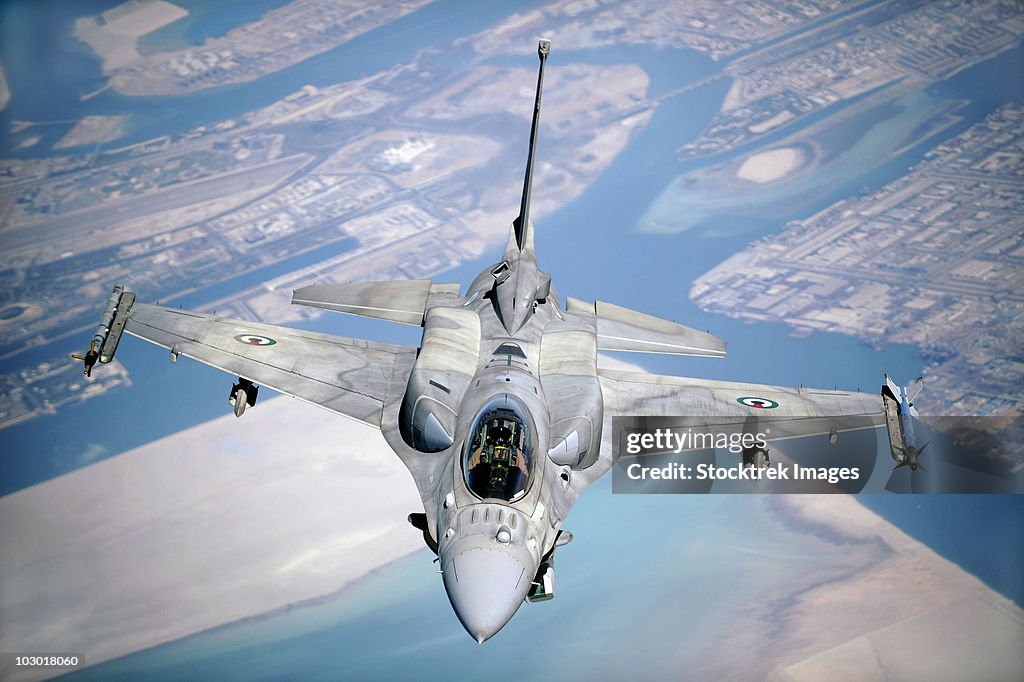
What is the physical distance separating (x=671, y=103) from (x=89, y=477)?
23.6 metres

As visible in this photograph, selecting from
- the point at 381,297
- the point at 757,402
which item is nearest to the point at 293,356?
the point at 381,297

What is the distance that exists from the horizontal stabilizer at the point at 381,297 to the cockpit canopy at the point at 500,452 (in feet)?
21.1

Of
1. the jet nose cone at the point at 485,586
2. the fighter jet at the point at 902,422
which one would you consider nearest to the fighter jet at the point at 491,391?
the jet nose cone at the point at 485,586

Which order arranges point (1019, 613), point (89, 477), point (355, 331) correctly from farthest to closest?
point (355, 331) → point (89, 477) → point (1019, 613)

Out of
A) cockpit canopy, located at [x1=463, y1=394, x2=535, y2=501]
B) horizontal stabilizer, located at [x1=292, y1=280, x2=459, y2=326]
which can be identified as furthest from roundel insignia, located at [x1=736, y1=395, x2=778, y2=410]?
horizontal stabilizer, located at [x1=292, y1=280, x2=459, y2=326]

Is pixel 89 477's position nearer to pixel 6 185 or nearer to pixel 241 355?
pixel 241 355

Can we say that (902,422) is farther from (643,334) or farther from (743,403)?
(643,334)

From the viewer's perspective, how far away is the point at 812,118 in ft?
117

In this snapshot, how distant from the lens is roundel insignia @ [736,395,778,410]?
22.7m

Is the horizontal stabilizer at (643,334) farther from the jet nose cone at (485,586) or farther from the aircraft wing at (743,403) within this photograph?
the jet nose cone at (485,586)

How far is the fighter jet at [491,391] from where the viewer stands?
54.7 feet

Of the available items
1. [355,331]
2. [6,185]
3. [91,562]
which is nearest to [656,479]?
[355,331]

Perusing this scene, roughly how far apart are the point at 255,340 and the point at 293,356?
1117 mm

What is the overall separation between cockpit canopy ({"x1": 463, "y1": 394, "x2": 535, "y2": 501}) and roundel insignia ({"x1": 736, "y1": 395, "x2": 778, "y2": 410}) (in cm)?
672
